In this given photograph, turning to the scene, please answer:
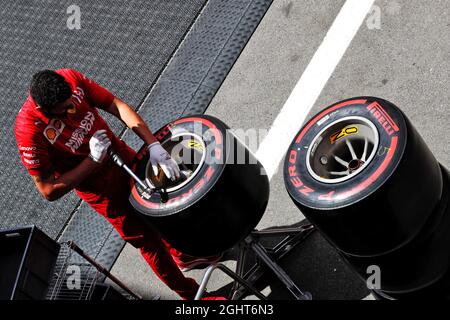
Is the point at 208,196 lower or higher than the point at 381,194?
lower

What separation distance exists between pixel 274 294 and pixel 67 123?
185cm

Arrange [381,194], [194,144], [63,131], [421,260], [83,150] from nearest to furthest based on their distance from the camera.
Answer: [381,194], [421,260], [194,144], [63,131], [83,150]

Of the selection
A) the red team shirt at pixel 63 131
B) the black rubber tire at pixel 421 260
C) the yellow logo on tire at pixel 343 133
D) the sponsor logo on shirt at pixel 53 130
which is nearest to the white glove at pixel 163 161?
the red team shirt at pixel 63 131

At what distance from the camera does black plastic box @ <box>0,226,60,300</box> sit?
3.53 meters

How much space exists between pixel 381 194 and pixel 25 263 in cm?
194

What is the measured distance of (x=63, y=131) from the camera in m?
4.03

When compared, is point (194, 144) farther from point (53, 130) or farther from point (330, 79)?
point (330, 79)

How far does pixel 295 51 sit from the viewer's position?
5.64 metres

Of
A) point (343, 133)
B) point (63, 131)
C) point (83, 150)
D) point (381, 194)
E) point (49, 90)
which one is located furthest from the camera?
point (83, 150)

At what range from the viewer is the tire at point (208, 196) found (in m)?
3.61

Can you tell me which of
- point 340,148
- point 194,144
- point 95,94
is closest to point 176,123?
point 194,144

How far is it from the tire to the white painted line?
1.27 metres
